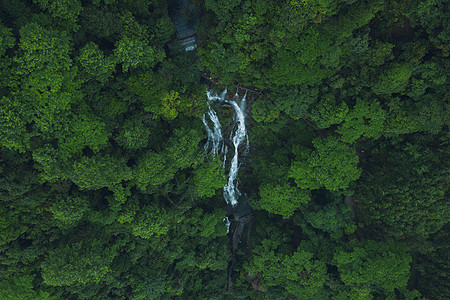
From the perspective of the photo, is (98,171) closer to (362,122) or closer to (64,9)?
(64,9)

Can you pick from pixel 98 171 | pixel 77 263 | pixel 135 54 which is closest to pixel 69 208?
pixel 98 171

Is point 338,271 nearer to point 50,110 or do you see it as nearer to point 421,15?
point 421,15

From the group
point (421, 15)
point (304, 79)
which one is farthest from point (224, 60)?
point (421, 15)

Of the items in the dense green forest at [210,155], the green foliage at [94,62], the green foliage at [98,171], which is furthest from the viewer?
the green foliage at [98,171]

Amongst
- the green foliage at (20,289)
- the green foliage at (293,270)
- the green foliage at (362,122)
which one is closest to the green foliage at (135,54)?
the green foliage at (362,122)

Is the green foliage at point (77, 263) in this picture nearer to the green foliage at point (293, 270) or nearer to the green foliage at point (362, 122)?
the green foliage at point (293, 270)
